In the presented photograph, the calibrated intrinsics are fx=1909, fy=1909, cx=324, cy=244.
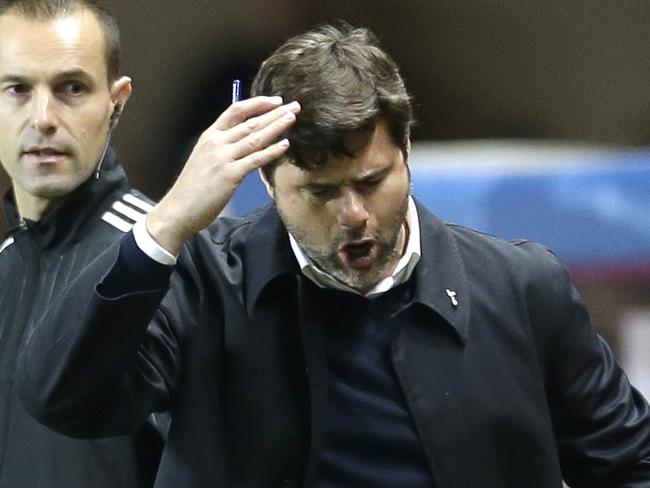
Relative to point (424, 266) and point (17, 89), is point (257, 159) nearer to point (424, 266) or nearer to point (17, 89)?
point (424, 266)

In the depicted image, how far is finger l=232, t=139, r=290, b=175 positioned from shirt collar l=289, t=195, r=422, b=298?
222 mm

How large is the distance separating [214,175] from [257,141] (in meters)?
0.07

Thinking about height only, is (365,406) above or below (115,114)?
below

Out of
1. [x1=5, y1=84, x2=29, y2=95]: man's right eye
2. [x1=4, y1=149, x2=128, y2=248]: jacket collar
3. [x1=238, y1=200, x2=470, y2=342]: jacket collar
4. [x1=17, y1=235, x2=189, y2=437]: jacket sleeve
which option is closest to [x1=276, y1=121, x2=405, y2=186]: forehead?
[x1=238, y1=200, x2=470, y2=342]: jacket collar

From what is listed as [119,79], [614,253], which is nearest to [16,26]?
[119,79]

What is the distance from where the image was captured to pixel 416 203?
260 centimetres

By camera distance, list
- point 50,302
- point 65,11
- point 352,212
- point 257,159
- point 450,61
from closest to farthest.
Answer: point 257,159
point 352,212
point 50,302
point 65,11
point 450,61

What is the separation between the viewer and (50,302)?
2.61 meters

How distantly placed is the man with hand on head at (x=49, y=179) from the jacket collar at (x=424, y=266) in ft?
0.66

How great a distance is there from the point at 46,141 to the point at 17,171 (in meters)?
0.08

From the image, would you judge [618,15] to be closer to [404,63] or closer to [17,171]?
[404,63]

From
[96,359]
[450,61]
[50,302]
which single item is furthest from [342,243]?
[450,61]

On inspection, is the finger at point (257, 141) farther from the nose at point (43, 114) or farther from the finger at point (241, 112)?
the nose at point (43, 114)

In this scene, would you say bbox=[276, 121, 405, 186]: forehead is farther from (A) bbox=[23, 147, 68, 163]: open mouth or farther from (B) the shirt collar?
(A) bbox=[23, 147, 68, 163]: open mouth
